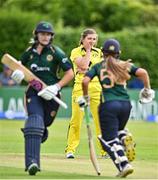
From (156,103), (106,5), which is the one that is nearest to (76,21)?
(106,5)

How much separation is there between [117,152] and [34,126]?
125 cm

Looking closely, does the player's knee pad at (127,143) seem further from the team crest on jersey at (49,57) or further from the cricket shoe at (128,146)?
the team crest on jersey at (49,57)

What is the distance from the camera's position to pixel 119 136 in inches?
526

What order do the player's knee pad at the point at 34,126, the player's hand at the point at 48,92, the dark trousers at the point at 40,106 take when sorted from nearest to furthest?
1. the player's knee pad at the point at 34,126
2. the player's hand at the point at 48,92
3. the dark trousers at the point at 40,106

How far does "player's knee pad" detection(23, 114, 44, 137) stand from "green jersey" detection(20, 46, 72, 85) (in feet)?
2.16

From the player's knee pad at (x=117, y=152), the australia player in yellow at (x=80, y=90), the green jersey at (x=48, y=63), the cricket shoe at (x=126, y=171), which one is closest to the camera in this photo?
the cricket shoe at (x=126, y=171)

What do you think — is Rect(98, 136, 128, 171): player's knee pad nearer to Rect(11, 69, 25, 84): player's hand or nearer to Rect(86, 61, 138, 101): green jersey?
Rect(86, 61, 138, 101): green jersey

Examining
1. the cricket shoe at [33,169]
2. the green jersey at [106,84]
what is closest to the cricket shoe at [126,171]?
the green jersey at [106,84]

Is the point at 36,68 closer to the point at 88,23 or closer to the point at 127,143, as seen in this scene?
the point at 127,143

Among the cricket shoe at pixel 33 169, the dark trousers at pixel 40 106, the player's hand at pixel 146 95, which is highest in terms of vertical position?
the player's hand at pixel 146 95

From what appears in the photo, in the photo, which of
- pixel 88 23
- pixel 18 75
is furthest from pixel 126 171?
pixel 88 23

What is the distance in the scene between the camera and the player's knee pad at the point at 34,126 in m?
13.2

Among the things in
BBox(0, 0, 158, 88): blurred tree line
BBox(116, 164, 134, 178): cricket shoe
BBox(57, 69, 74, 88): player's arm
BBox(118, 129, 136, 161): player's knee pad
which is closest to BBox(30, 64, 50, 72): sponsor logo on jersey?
BBox(57, 69, 74, 88): player's arm

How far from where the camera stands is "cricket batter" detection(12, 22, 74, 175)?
43.8ft
